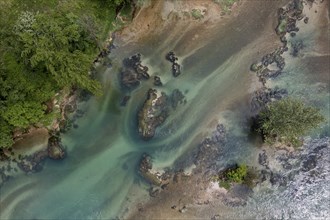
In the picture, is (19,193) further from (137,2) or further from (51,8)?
(137,2)

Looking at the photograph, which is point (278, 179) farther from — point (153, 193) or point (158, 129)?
point (158, 129)

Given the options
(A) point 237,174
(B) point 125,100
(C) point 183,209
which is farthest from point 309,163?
(B) point 125,100

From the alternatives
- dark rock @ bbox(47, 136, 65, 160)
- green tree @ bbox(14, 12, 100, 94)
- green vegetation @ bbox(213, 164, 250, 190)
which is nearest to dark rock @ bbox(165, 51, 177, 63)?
green tree @ bbox(14, 12, 100, 94)

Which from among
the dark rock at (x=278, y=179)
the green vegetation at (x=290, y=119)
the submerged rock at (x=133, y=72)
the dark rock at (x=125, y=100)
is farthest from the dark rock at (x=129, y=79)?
the dark rock at (x=278, y=179)

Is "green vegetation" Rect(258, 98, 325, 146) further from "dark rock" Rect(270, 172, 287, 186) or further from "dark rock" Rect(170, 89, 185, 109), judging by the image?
"dark rock" Rect(170, 89, 185, 109)

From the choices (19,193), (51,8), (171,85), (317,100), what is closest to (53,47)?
(51,8)
